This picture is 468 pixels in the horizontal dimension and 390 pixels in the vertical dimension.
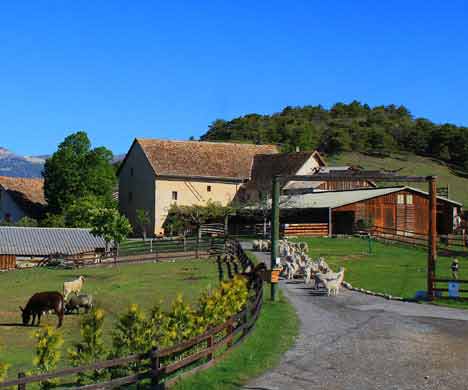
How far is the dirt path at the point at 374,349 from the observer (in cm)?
1400

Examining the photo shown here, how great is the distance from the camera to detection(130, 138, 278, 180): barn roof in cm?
7338

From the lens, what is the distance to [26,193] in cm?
8850

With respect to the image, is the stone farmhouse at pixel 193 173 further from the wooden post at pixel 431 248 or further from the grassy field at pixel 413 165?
the wooden post at pixel 431 248


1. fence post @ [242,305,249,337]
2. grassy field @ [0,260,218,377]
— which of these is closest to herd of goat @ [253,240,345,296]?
grassy field @ [0,260,218,377]

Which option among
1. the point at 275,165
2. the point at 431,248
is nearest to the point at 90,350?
the point at 431,248

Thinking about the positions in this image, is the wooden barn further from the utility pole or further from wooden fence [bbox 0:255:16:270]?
the utility pole

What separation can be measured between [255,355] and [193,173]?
5806 cm

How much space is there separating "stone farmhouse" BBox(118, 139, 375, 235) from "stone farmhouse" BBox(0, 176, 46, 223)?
13310 millimetres

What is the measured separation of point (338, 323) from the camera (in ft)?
69.3

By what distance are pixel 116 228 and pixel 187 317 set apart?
132 feet

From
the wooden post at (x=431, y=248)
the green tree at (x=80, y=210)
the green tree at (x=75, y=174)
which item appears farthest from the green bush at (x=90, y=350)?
the green tree at (x=75, y=174)

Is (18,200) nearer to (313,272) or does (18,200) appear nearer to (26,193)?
(26,193)

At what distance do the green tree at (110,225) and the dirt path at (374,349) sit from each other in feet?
102

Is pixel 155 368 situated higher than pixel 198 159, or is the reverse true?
pixel 198 159
